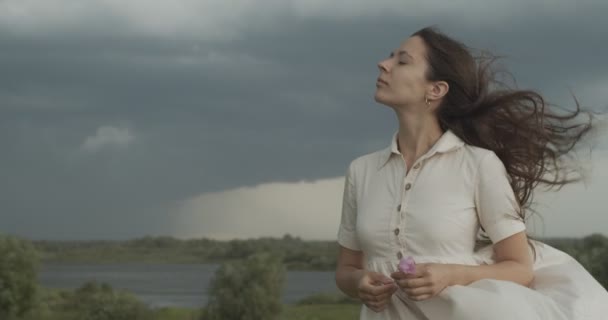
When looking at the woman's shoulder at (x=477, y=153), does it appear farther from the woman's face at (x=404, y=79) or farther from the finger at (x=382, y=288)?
the finger at (x=382, y=288)

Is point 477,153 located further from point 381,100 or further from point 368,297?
point 368,297

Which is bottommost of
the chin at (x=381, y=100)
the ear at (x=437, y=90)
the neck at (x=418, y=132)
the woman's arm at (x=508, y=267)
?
the woman's arm at (x=508, y=267)

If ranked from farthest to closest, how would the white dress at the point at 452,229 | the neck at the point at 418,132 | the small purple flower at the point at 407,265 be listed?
the neck at the point at 418,132
the white dress at the point at 452,229
the small purple flower at the point at 407,265

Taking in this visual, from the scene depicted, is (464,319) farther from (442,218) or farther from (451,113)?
(451,113)

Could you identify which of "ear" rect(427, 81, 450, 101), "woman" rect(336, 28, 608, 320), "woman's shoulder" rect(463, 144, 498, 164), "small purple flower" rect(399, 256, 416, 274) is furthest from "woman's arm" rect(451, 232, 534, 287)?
"ear" rect(427, 81, 450, 101)

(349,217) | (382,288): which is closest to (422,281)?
(382,288)

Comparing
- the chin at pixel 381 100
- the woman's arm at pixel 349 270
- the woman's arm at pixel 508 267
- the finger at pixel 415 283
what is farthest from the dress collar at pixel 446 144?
the finger at pixel 415 283

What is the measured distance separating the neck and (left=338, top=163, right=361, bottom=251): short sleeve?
1.28ft

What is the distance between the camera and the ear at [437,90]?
471cm

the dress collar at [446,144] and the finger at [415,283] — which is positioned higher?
the dress collar at [446,144]

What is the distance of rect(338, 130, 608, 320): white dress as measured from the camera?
14.5ft

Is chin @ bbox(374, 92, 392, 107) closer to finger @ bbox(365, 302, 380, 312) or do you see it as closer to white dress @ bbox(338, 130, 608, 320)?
white dress @ bbox(338, 130, 608, 320)

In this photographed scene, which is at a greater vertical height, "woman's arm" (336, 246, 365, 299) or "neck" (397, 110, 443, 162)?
"neck" (397, 110, 443, 162)

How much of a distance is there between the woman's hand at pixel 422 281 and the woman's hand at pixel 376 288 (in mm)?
217
